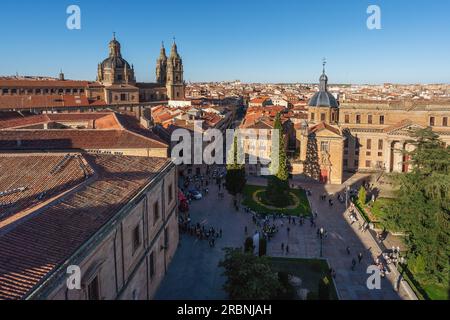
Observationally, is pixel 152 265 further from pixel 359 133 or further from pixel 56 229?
pixel 359 133

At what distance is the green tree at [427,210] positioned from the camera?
945 inches

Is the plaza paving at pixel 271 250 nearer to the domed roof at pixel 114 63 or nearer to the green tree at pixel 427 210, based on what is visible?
the green tree at pixel 427 210

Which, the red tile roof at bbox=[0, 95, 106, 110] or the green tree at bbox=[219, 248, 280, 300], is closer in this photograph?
the green tree at bbox=[219, 248, 280, 300]

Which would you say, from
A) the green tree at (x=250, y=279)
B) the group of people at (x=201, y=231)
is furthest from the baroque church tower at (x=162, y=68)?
the green tree at (x=250, y=279)

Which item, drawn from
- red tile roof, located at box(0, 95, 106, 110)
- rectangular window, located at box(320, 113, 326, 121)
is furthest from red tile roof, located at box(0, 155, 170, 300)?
red tile roof, located at box(0, 95, 106, 110)

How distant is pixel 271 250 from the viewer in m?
28.4

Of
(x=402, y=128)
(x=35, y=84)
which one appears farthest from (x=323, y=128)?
(x=35, y=84)

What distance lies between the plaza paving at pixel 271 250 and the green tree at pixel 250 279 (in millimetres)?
2861

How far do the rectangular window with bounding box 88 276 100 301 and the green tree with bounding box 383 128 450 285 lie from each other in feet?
63.2

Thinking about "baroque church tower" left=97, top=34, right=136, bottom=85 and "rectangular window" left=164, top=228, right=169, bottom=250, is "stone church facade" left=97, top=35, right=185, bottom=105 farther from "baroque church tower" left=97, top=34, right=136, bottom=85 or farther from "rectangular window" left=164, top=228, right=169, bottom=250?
"rectangular window" left=164, top=228, right=169, bottom=250

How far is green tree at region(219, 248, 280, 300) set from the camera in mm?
17703
